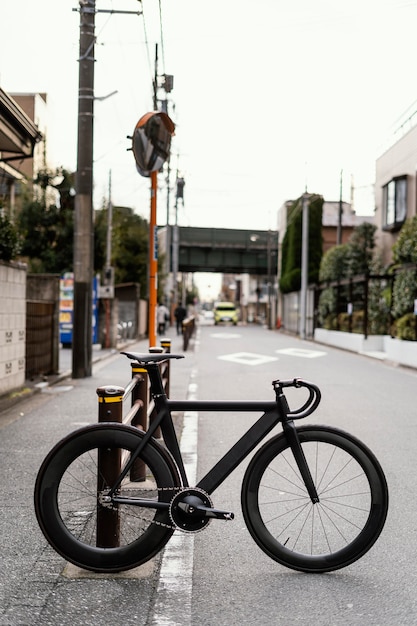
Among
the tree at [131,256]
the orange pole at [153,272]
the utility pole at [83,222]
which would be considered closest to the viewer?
the orange pole at [153,272]

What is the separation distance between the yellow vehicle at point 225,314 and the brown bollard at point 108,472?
70.0 m

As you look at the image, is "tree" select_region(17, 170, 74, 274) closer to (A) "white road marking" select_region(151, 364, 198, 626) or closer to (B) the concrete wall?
(B) the concrete wall

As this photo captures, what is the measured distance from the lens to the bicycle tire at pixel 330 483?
3.57 metres

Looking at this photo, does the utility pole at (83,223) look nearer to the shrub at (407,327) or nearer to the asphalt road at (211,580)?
the asphalt road at (211,580)

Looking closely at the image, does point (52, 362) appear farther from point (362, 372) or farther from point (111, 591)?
point (111, 591)

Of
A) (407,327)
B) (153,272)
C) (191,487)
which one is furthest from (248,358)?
(191,487)

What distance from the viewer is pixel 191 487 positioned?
352cm

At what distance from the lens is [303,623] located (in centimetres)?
303

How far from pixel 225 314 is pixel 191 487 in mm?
71320

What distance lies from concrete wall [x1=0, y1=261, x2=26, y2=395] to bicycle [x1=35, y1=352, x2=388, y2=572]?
6.51 m

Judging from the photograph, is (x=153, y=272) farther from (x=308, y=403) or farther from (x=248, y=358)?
(x=248, y=358)

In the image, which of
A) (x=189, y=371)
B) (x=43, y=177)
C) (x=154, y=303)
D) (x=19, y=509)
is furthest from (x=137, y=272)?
(x=19, y=509)

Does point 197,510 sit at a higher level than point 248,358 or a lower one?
higher

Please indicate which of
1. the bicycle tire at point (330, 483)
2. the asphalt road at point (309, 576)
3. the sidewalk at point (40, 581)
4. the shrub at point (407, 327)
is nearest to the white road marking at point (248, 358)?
the shrub at point (407, 327)
